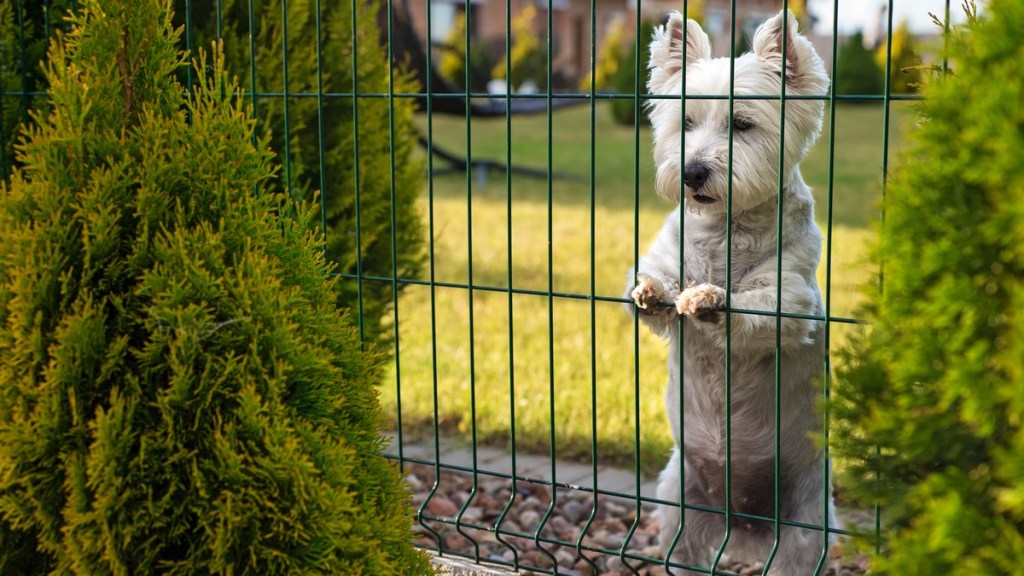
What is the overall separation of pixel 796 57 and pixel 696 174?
505 mm

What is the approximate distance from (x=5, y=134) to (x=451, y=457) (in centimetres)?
243

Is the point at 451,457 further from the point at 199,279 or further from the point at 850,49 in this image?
the point at 850,49

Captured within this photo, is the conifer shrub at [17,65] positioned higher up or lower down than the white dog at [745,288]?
higher up

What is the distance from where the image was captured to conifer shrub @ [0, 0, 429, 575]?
88.7 inches

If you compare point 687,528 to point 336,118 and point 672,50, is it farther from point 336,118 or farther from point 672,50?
point 336,118

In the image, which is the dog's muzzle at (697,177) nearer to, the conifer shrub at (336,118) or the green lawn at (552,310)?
the green lawn at (552,310)

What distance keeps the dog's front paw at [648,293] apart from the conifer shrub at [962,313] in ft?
4.50

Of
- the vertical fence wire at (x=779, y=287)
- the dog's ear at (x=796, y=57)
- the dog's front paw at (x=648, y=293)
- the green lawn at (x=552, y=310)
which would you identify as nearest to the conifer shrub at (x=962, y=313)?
the green lawn at (x=552, y=310)

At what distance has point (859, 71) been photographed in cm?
2098

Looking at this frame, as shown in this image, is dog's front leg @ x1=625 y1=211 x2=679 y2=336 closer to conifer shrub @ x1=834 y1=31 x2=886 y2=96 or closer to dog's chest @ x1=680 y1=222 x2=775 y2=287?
dog's chest @ x1=680 y1=222 x2=775 y2=287

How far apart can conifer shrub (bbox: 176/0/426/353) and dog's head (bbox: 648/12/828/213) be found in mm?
1221

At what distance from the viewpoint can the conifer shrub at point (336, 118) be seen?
4.43m

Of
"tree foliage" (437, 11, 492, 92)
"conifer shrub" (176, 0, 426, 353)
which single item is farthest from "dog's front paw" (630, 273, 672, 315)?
"tree foliage" (437, 11, 492, 92)

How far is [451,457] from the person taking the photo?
529cm
